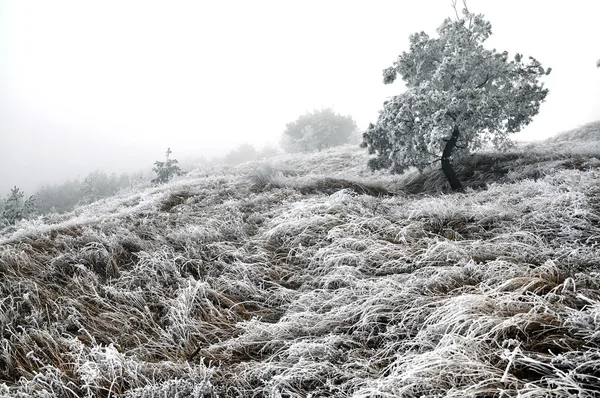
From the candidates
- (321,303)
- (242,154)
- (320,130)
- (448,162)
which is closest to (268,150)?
(242,154)

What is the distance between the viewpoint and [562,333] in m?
2.53

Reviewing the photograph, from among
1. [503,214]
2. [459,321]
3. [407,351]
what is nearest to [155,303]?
[407,351]

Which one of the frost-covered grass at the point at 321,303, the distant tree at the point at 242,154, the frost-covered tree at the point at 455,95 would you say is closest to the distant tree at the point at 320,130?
the distant tree at the point at 242,154

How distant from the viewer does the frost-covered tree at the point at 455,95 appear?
34.1ft

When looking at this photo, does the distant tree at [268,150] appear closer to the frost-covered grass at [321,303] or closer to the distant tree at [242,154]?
the distant tree at [242,154]

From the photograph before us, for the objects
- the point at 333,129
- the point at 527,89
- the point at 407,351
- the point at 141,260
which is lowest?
the point at 407,351

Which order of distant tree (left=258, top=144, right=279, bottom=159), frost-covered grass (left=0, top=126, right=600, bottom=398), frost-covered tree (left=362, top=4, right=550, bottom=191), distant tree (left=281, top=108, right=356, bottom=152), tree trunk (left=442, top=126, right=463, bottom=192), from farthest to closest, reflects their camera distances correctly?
1. distant tree (left=258, top=144, right=279, bottom=159)
2. distant tree (left=281, top=108, right=356, bottom=152)
3. tree trunk (left=442, top=126, right=463, bottom=192)
4. frost-covered tree (left=362, top=4, right=550, bottom=191)
5. frost-covered grass (left=0, top=126, right=600, bottom=398)

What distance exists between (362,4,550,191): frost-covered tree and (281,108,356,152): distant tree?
101 ft

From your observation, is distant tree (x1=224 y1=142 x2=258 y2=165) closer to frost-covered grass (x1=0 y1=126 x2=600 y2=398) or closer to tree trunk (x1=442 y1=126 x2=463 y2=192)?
tree trunk (x1=442 y1=126 x2=463 y2=192)

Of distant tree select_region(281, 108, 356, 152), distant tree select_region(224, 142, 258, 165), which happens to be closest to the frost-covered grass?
distant tree select_region(281, 108, 356, 152)

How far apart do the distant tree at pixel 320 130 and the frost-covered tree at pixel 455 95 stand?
30.6 metres

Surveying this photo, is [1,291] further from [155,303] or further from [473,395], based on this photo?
[473,395]

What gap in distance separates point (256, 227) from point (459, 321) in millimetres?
4472

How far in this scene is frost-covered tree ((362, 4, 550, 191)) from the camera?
10.4 meters
